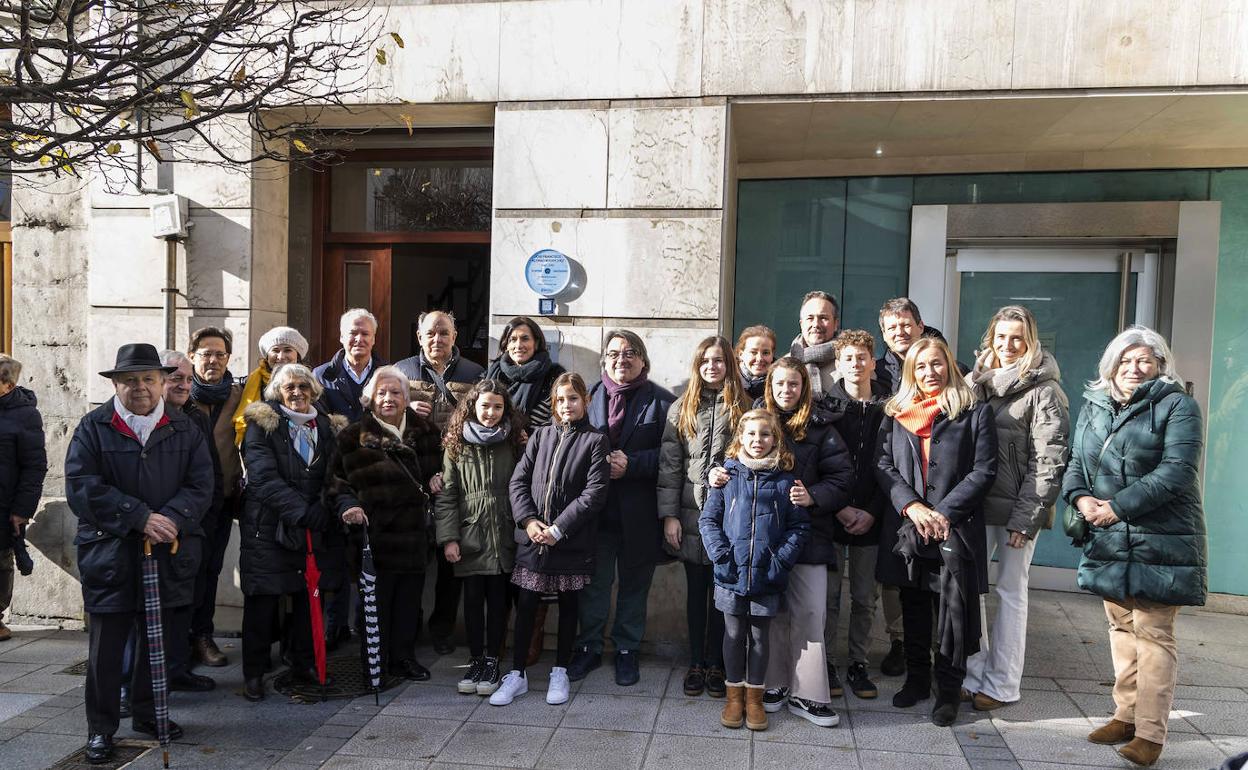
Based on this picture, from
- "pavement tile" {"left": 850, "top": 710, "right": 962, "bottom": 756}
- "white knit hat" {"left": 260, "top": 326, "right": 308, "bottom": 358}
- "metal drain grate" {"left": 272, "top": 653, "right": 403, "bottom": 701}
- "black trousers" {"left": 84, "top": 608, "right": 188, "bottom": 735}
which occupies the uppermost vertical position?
"white knit hat" {"left": 260, "top": 326, "right": 308, "bottom": 358}

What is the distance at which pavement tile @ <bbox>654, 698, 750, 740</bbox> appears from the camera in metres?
4.70

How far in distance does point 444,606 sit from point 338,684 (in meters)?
0.87

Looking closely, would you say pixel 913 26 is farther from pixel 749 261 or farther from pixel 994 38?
pixel 749 261

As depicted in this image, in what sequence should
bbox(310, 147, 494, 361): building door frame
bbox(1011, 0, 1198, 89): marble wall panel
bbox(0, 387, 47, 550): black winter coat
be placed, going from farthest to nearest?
bbox(310, 147, 494, 361): building door frame → bbox(0, 387, 47, 550): black winter coat → bbox(1011, 0, 1198, 89): marble wall panel

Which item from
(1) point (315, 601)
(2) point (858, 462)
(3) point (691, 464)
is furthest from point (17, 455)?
(2) point (858, 462)

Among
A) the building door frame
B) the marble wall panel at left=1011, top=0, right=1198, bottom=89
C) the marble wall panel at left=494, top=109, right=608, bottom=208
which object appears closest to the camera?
the marble wall panel at left=1011, top=0, right=1198, bottom=89

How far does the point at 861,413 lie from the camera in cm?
518

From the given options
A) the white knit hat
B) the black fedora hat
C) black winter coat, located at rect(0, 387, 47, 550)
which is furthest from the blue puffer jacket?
black winter coat, located at rect(0, 387, 47, 550)

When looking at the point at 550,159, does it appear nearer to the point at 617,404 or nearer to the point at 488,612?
the point at 617,404

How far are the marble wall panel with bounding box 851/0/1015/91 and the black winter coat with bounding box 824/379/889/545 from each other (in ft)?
7.17

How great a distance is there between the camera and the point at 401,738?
4.61 metres

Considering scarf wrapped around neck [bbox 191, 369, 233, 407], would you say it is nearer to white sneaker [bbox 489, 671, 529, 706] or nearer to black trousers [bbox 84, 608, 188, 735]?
black trousers [bbox 84, 608, 188, 735]

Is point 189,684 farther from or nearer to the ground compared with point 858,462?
nearer to the ground

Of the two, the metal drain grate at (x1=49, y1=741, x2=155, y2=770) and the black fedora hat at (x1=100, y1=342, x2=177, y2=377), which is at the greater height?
the black fedora hat at (x1=100, y1=342, x2=177, y2=377)
